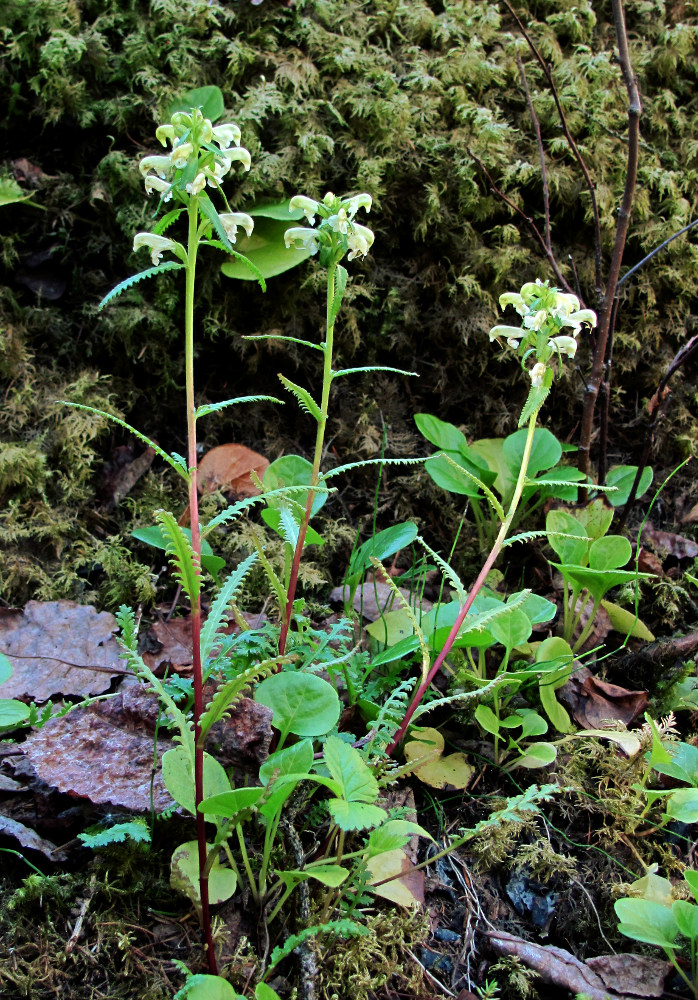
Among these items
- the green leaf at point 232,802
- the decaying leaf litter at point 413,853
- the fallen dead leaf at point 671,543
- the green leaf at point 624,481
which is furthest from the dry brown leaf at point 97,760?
the fallen dead leaf at point 671,543

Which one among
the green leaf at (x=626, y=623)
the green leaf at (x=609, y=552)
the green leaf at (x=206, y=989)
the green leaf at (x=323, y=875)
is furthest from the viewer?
the green leaf at (x=626, y=623)

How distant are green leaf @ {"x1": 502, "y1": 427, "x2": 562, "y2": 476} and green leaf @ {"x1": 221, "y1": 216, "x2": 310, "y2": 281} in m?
0.89

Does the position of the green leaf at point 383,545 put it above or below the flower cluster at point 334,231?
below

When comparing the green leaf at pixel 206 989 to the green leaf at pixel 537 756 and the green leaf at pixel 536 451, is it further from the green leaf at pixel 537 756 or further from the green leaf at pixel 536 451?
the green leaf at pixel 536 451

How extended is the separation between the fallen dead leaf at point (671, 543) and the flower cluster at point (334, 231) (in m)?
1.56

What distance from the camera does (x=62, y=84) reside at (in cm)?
226

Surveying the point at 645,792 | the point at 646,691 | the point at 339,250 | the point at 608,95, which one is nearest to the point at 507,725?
the point at 645,792

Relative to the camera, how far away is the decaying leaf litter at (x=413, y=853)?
1232 millimetres

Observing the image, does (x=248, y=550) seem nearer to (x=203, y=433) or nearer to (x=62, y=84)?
(x=203, y=433)

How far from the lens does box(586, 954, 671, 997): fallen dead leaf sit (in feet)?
4.43

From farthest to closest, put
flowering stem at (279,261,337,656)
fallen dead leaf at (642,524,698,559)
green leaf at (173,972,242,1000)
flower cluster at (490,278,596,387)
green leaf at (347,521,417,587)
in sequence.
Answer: fallen dead leaf at (642,524,698,559)
green leaf at (347,521,417,587)
flower cluster at (490,278,596,387)
flowering stem at (279,261,337,656)
green leaf at (173,972,242,1000)

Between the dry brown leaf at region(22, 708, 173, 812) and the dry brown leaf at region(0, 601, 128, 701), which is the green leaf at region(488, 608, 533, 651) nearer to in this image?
the dry brown leaf at region(22, 708, 173, 812)

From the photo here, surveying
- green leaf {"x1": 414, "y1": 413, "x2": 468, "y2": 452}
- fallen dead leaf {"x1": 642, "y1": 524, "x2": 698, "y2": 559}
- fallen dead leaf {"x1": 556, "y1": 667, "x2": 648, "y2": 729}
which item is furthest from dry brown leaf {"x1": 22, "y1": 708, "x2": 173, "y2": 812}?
fallen dead leaf {"x1": 642, "y1": 524, "x2": 698, "y2": 559}

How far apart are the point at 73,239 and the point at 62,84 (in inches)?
19.6
